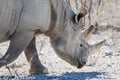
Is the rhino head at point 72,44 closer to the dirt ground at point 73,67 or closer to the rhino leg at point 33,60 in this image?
the dirt ground at point 73,67

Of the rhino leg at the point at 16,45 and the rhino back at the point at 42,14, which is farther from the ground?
the rhino back at the point at 42,14

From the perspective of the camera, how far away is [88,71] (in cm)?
989

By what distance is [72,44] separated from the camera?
9.70 meters

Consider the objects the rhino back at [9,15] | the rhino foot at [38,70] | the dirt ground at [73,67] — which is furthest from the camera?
the rhino foot at [38,70]

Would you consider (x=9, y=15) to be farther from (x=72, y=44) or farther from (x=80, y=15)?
(x=72, y=44)

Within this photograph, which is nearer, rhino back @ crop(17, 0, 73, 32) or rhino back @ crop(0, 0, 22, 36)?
rhino back @ crop(0, 0, 22, 36)

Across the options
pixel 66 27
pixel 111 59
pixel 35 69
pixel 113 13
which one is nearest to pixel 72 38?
pixel 66 27

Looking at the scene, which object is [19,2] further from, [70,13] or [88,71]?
[88,71]

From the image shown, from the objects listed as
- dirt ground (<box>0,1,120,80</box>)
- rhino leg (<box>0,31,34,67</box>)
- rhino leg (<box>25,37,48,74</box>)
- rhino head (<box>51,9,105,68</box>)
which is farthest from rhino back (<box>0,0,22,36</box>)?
rhino leg (<box>25,37,48,74</box>)

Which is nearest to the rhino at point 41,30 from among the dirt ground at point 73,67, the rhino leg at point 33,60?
the rhino leg at point 33,60

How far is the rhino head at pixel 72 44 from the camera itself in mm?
9641

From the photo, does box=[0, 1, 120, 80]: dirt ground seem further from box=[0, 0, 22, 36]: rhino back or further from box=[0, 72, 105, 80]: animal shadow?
box=[0, 0, 22, 36]: rhino back

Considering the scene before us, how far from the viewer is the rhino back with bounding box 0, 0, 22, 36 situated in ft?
28.4

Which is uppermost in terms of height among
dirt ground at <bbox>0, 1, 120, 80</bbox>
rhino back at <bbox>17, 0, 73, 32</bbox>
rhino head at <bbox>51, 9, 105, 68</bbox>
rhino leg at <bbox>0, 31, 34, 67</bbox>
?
rhino back at <bbox>17, 0, 73, 32</bbox>
